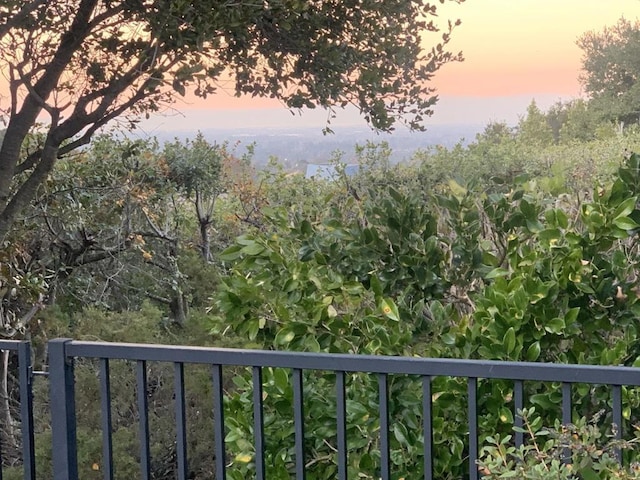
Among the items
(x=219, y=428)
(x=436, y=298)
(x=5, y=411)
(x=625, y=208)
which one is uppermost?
(x=625, y=208)

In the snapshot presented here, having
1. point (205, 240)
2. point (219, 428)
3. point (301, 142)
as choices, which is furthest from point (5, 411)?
point (219, 428)

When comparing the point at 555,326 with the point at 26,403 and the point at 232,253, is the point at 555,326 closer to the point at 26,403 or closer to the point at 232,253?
the point at 232,253

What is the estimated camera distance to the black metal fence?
1.29 metres

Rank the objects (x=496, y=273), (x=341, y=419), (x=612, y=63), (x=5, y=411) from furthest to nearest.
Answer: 1. (x=612, y=63)
2. (x=5, y=411)
3. (x=496, y=273)
4. (x=341, y=419)

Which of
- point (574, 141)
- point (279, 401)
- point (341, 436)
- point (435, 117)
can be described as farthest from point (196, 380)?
point (574, 141)

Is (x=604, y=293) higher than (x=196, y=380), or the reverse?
(x=604, y=293)

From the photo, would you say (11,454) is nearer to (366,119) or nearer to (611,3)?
(366,119)

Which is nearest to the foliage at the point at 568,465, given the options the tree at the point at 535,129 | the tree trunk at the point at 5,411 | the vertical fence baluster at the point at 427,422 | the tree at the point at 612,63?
the vertical fence baluster at the point at 427,422

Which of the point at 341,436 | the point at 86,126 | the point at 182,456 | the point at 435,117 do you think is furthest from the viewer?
the point at 435,117

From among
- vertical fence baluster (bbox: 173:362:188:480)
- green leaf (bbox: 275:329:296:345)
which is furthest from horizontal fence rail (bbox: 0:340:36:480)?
green leaf (bbox: 275:329:296:345)

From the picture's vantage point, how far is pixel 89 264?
5.49m

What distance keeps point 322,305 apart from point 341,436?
→ 1.56 feet

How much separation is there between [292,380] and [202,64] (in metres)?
1.82

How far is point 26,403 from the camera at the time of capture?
1.74 m
